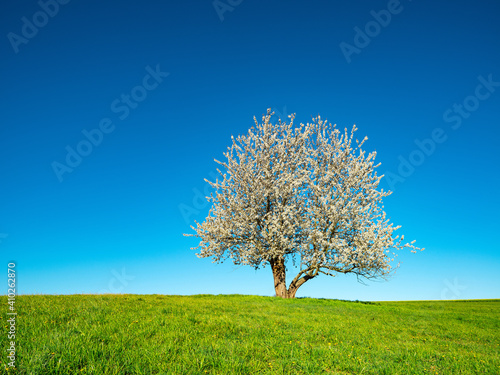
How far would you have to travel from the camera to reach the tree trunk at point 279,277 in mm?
27531

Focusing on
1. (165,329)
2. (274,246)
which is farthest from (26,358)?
(274,246)

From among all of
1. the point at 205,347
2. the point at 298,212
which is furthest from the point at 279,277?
the point at 205,347

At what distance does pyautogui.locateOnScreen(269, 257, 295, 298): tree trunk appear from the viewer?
27.5 meters

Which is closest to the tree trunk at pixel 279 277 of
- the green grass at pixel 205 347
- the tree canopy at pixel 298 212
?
the tree canopy at pixel 298 212

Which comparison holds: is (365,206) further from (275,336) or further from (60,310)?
(60,310)

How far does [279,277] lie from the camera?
2781cm

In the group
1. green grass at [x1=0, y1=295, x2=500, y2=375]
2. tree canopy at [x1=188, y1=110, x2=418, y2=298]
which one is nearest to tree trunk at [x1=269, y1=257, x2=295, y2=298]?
tree canopy at [x1=188, y1=110, x2=418, y2=298]

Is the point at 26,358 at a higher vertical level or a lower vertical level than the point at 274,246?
lower

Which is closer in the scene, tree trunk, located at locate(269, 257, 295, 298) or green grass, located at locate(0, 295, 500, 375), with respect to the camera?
green grass, located at locate(0, 295, 500, 375)

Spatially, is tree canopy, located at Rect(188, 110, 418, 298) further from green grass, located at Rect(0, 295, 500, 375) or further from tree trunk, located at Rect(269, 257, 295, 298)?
green grass, located at Rect(0, 295, 500, 375)

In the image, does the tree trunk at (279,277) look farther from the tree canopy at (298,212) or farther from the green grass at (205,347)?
the green grass at (205,347)

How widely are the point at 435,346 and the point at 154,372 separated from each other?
33.3 ft

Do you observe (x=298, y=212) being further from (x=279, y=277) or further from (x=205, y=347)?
(x=205, y=347)

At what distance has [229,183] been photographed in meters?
29.1
